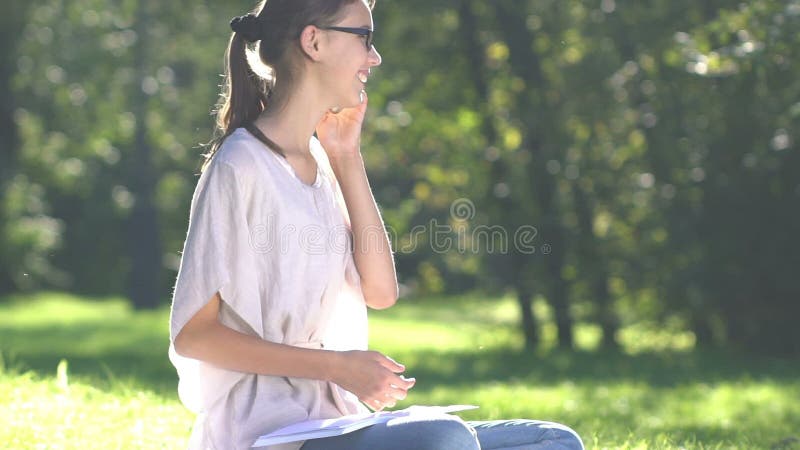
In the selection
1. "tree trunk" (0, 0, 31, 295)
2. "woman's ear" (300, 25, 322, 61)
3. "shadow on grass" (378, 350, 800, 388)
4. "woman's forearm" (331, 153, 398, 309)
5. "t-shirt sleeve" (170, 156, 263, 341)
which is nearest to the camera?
"t-shirt sleeve" (170, 156, 263, 341)

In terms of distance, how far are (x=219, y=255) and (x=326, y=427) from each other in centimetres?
49

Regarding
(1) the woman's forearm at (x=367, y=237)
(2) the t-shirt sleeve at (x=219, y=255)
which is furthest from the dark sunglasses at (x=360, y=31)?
(2) the t-shirt sleeve at (x=219, y=255)

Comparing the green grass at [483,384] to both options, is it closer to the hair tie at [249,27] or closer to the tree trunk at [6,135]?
the hair tie at [249,27]

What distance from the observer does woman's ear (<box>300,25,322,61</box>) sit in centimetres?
294

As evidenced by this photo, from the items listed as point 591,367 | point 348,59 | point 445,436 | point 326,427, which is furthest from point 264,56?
point 591,367

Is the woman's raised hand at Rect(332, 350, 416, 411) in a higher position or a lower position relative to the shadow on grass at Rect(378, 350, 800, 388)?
higher

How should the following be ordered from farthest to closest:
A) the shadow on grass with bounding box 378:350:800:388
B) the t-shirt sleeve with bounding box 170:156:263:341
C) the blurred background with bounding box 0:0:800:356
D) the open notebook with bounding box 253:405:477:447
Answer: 1. the blurred background with bounding box 0:0:800:356
2. the shadow on grass with bounding box 378:350:800:388
3. the t-shirt sleeve with bounding box 170:156:263:341
4. the open notebook with bounding box 253:405:477:447

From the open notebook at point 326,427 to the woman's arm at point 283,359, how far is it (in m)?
0.08

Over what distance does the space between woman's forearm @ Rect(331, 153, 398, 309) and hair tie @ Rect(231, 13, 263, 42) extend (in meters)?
0.44

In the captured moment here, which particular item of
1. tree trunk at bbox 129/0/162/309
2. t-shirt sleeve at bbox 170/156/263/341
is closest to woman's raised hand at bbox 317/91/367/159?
t-shirt sleeve at bbox 170/156/263/341

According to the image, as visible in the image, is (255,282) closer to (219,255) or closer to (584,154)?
(219,255)

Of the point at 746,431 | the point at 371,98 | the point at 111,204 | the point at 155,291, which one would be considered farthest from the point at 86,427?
the point at 111,204

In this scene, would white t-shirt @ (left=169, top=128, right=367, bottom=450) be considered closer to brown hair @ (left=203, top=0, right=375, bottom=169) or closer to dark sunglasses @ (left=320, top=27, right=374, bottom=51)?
brown hair @ (left=203, top=0, right=375, bottom=169)

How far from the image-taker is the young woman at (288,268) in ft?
8.96
